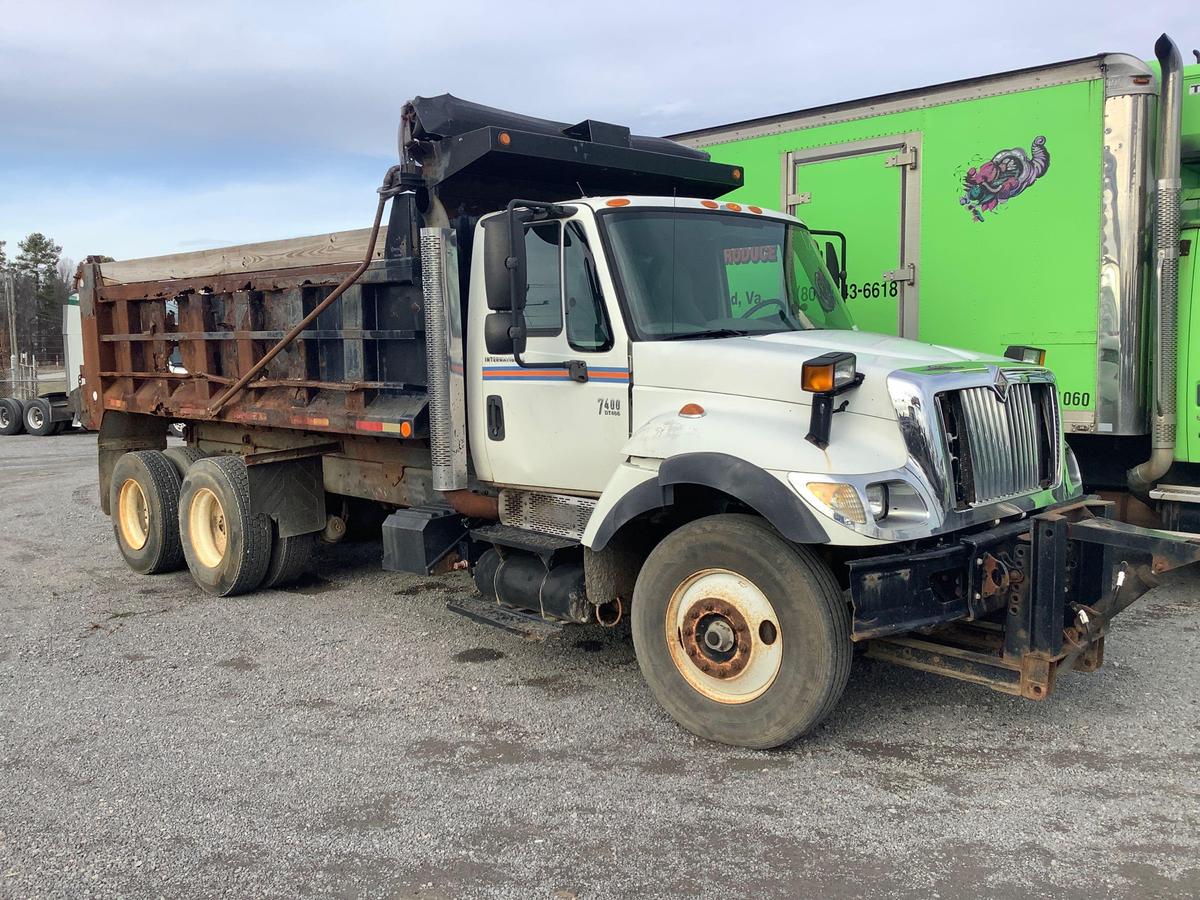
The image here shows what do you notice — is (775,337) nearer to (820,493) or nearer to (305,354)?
(820,493)

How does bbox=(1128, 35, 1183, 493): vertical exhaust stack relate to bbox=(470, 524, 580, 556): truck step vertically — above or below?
above

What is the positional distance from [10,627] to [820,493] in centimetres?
559

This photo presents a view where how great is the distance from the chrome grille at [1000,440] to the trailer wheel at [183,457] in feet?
20.5

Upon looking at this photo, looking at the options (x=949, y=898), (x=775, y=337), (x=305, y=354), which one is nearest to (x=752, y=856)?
(x=949, y=898)

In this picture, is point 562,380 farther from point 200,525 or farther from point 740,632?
point 200,525

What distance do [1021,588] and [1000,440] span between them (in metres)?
0.69

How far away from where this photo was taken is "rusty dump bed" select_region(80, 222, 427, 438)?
6.22m

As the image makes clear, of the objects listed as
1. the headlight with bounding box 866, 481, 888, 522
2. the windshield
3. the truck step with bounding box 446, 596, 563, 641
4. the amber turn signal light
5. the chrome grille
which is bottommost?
the truck step with bounding box 446, 596, 563, 641

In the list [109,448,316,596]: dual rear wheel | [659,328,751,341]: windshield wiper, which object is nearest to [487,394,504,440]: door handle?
[659,328,751,341]: windshield wiper

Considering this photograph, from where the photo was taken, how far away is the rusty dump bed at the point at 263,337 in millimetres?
6219

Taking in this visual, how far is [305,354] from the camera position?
6.95 meters

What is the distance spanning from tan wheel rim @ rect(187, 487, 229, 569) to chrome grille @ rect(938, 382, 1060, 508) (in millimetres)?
5555

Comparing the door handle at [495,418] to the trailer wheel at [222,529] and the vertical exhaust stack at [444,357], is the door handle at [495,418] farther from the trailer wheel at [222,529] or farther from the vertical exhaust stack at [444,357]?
the trailer wheel at [222,529]

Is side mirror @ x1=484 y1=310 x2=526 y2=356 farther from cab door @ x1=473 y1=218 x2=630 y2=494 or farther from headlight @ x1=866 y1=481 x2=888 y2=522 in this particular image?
headlight @ x1=866 y1=481 x2=888 y2=522
